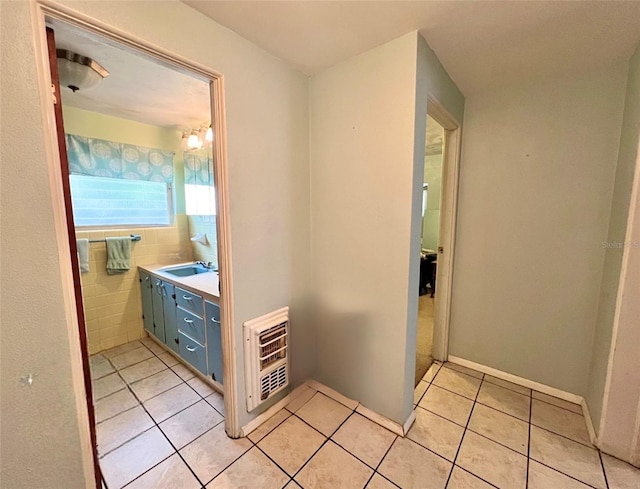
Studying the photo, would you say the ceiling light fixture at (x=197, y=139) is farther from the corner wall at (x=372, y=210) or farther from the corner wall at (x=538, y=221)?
the corner wall at (x=538, y=221)

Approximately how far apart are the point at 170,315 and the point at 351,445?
1819 mm

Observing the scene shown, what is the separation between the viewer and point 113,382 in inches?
82.6

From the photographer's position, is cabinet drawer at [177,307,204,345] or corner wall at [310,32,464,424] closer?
corner wall at [310,32,464,424]

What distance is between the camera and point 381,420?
1668 millimetres

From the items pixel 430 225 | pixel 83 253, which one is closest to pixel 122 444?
pixel 83 253

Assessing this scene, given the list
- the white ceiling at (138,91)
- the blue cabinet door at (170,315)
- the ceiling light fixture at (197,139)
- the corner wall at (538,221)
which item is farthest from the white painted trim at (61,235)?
the corner wall at (538,221)

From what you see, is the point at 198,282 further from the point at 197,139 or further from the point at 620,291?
the point at 620,291

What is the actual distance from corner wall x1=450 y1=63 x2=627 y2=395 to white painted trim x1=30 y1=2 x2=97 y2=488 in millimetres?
2492


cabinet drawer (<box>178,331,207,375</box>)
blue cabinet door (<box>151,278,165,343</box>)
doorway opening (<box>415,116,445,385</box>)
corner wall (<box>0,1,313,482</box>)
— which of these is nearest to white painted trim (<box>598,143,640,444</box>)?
doorway opening (<box>415,116,445,385</box>)

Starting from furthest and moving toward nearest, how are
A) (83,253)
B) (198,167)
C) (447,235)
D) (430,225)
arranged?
1. (430,225)
2. (198,167)
3. (83,253)
4. (447,235)

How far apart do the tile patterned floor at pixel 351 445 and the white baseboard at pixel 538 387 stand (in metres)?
0.06

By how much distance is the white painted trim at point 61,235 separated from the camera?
0.88 metres

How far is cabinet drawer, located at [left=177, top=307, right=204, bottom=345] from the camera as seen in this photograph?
6.60 ft

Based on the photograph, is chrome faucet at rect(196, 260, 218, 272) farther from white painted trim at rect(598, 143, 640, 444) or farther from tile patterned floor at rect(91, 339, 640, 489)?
white painted trim at rect(598, 143, 640, 444)
